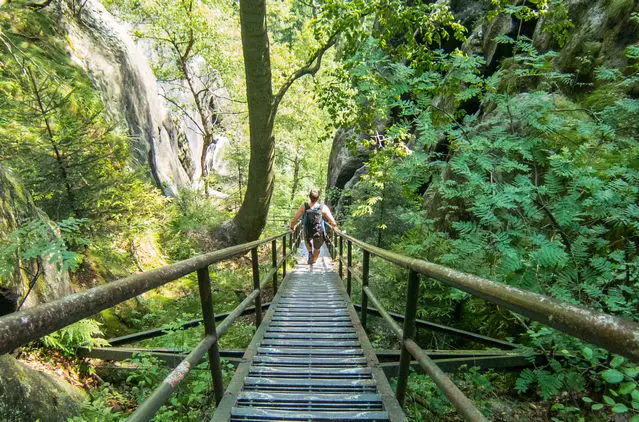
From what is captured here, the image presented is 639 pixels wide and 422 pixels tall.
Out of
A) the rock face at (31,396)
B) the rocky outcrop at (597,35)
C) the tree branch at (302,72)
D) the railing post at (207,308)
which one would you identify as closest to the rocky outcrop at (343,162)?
the tree branch at (302,72)

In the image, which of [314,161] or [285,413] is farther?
[314,161]

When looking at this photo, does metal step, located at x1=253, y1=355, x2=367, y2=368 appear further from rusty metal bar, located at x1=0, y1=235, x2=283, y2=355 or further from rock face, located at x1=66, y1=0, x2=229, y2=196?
rock face, located at x1=66, y1=0, x2=229, y2=196

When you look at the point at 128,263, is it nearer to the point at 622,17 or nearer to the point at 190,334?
the point at 190,334

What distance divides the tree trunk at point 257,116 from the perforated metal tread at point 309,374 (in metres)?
4.59

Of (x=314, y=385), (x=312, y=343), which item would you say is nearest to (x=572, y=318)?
(x=314, y=385)

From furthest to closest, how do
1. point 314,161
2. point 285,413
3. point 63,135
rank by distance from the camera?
1. point 314,161
2. point 63,135
3. point 285,413

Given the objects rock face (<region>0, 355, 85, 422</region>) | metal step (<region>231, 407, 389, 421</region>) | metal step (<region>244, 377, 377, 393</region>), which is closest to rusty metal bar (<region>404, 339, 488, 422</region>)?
metal step (<region>231, 407, 389, 421</region>)

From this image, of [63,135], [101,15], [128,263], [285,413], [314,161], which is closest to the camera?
[285,413]

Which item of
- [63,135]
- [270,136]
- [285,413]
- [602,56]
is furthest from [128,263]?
[602,56]

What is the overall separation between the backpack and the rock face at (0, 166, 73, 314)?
5.06m

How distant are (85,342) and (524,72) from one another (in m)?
5.49

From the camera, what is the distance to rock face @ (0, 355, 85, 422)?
7.57ft

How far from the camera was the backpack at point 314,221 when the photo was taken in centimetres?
799

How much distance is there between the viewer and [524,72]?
3164 mm
